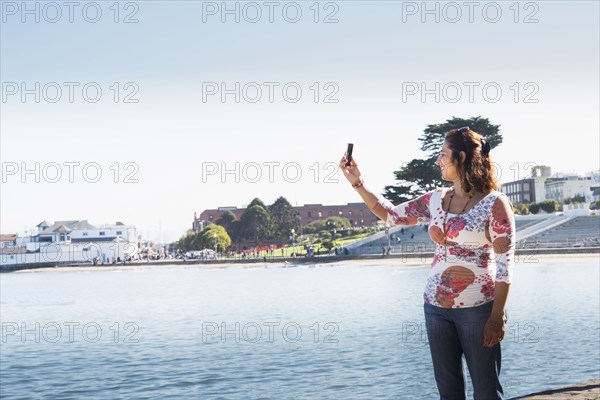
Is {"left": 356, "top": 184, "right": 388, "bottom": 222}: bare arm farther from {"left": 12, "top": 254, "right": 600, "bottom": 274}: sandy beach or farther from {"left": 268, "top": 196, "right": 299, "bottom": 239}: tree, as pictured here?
{"left": 268, "top": 196, "right": 299, "bottom": 239}: tree

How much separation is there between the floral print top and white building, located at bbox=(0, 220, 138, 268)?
95.5 metres

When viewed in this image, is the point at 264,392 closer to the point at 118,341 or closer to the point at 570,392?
the point at 570,392

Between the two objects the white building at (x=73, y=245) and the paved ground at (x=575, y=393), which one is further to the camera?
the white building at (x=73, y=245)

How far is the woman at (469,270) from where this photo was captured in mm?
3664

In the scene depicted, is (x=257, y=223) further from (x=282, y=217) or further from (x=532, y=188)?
(x=532, y=188)

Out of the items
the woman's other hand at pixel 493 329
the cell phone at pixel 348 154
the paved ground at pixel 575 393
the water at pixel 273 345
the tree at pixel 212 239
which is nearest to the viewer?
the woman's other hand at pixel 493 329

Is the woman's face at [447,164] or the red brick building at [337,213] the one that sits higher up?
the red brick building at [337,213]

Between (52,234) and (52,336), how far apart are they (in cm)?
10337

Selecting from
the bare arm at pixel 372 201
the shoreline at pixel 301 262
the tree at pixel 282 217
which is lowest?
the shoreline at pixel 301 262

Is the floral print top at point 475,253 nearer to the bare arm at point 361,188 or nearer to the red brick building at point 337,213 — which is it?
the bare arm at point 361,188

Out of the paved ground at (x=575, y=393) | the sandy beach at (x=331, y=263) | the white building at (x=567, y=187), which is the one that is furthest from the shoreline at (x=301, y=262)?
the white building at (x=567, y=187)

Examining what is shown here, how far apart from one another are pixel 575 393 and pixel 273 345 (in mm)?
11221

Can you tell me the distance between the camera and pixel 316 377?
13.9 meters

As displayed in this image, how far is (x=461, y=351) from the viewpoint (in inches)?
152
